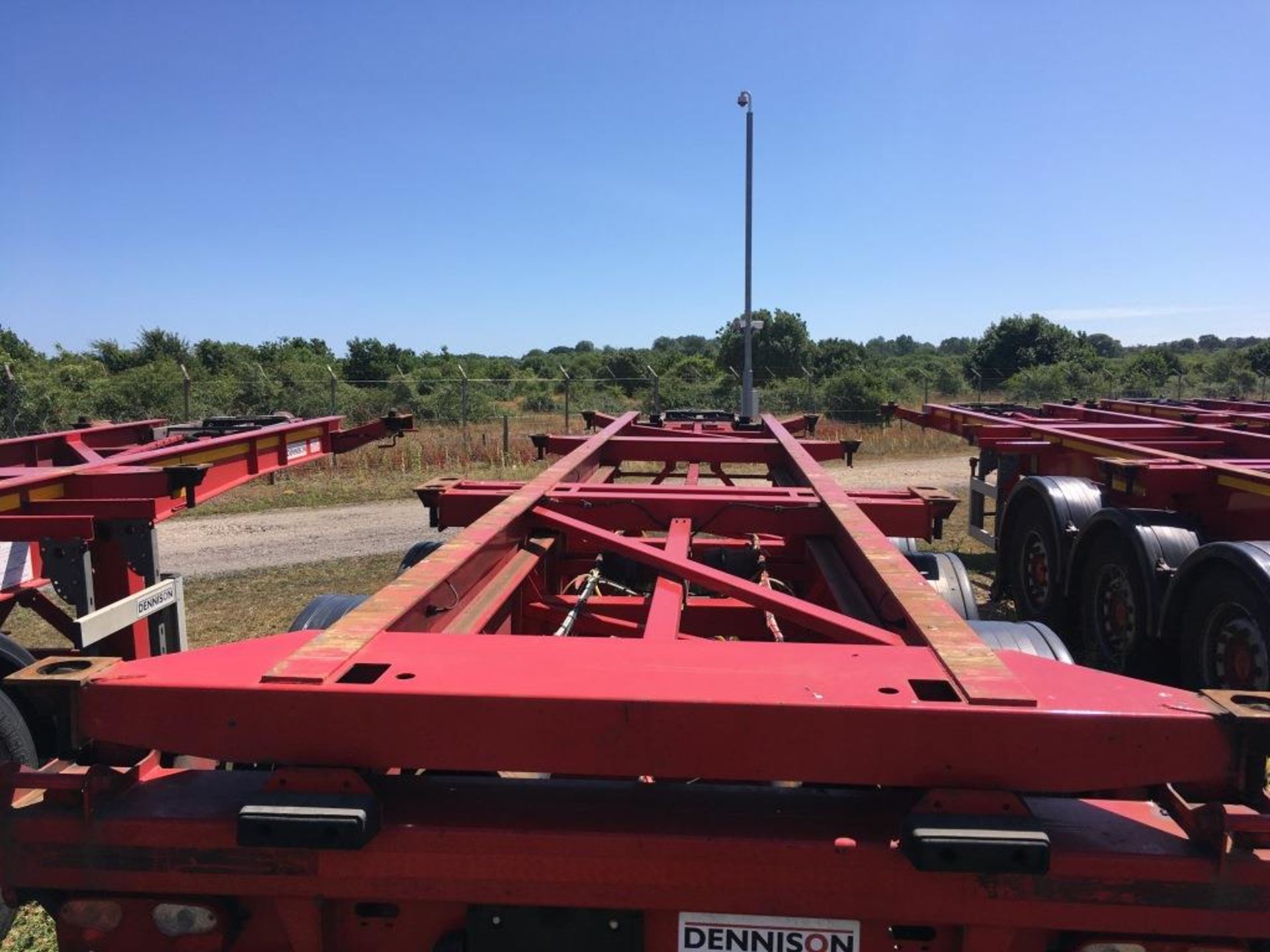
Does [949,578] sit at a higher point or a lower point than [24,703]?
higher

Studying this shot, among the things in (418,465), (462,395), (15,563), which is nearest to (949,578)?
(15,563)

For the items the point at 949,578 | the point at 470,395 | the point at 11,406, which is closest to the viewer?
the point at 949,578

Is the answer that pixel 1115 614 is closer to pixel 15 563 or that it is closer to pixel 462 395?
pixel 15 563

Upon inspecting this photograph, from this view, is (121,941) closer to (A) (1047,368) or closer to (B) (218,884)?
(B) (218,884)

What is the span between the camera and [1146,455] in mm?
5754

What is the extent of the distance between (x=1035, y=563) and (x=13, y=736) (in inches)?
265

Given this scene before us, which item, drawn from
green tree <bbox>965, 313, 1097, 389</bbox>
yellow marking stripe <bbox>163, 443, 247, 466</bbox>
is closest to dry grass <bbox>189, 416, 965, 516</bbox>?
yellow marking stripe <bbox>163, 443, 247, 466</bbox>

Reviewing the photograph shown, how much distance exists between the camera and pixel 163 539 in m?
11.6

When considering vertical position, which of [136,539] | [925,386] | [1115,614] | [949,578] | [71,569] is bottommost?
[1115,614]

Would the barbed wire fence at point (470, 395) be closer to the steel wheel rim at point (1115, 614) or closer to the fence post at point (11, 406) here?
the fence post at point (11, 406)

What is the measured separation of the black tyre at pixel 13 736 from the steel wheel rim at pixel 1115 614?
222 inches

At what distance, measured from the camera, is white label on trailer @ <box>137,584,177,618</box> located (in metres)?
3.90

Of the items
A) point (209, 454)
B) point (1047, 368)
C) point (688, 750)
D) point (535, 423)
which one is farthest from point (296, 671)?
point (1047, 368)

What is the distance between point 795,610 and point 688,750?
862mm
